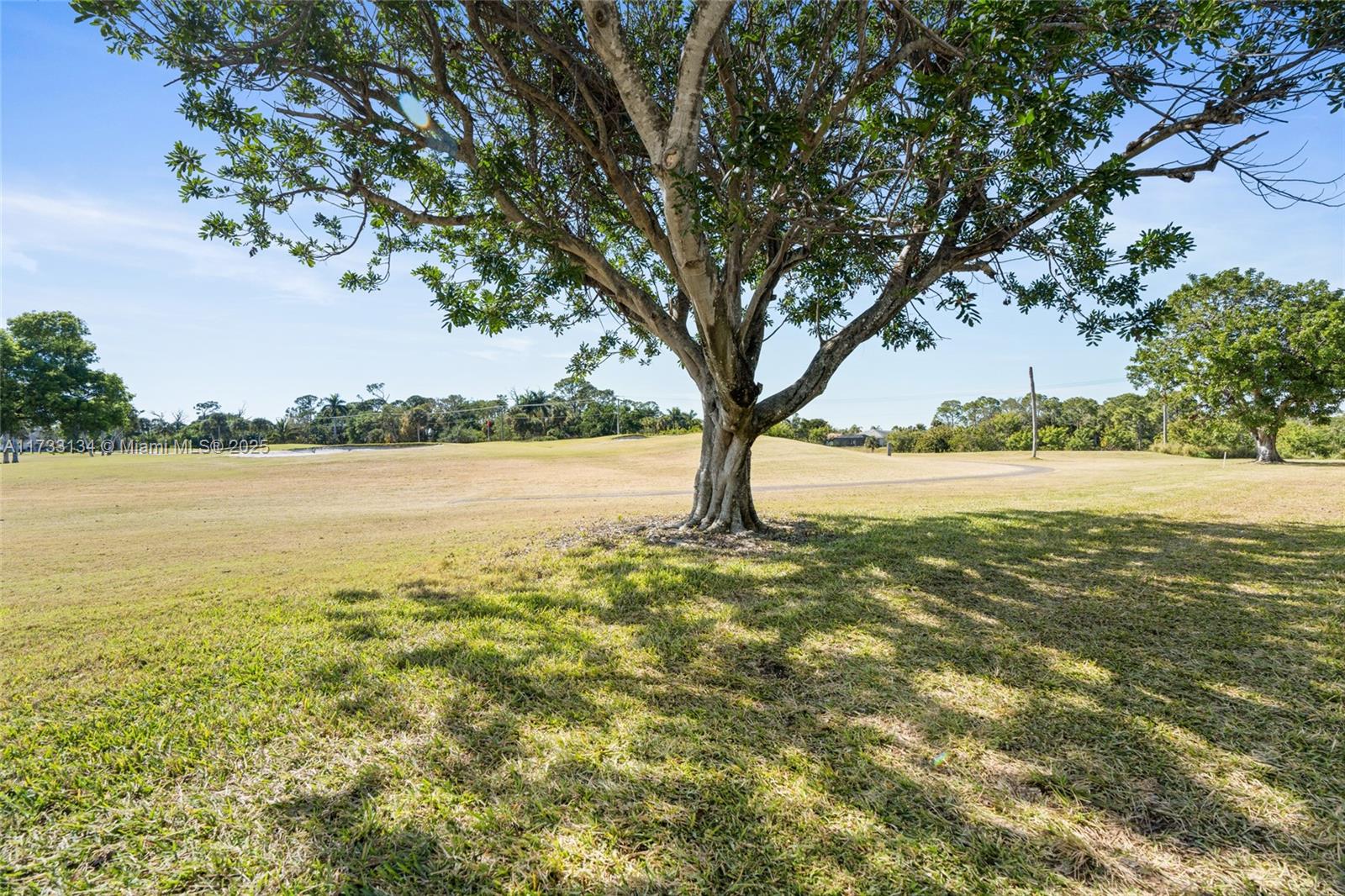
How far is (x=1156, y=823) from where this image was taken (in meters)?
2.26

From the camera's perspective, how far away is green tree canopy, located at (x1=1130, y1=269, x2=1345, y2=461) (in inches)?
910

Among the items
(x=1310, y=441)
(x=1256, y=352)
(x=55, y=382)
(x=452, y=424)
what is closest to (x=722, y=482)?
(x=1256, y=352)

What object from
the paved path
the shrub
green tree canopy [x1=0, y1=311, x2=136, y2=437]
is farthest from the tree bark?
green tree canopy [x1=0, y1=311, x2=136, y2=437]

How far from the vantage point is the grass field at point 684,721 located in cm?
213

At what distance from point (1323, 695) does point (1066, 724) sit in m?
1.75

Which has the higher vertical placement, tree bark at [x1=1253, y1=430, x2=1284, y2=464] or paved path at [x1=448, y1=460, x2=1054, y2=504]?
tree bark at [x1=1253, y1=430, x2=1284, y2=464]

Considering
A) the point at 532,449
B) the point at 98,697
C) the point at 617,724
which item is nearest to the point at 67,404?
the point at 532,449

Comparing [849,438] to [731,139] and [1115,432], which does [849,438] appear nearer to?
[1115,432]

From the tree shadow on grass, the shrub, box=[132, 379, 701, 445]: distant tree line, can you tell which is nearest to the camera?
the tree shadow on grass

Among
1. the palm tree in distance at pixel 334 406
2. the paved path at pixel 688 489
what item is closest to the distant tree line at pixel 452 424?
the palm tree in distance at pixel 334 406

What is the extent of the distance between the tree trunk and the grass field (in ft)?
4.34

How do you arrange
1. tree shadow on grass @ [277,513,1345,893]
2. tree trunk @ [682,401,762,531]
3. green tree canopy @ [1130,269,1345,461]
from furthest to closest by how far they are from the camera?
green tree canopy @ [1130,269,1345,461], tree trunk @ [682,401,762,531], tree shadow on grass @ [277,513,1345,893]

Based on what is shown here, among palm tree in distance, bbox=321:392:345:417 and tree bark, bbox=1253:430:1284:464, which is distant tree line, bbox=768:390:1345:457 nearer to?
tree bark, bbox=1253:430:1284:464

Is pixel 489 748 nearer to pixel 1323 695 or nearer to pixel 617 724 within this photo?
pixel 617 724
